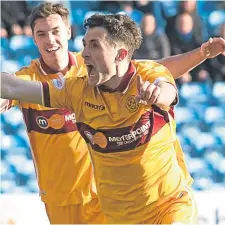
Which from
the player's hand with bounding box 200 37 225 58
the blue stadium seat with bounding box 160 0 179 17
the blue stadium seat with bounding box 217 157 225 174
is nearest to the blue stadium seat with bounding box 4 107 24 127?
the blue stadium seat with bounding box 160 0 179 17

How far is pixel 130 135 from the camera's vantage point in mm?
3959

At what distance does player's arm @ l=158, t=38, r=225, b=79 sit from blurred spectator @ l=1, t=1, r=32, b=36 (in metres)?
3.90

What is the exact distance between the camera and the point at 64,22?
488cm

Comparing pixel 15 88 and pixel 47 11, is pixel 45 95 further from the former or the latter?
pixel 47 11

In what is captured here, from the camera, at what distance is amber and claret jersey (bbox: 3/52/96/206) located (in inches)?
188

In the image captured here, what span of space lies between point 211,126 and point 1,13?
258 cm

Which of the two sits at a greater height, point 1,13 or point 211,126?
point 1,13

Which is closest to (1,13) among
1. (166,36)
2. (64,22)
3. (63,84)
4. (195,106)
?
(166,36)

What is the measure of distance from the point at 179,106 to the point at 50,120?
3.37m

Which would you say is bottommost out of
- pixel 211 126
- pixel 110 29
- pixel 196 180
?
pixel 196 180

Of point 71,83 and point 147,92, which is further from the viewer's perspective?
point 71,83

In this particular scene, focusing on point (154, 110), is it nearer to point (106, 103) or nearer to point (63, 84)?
point (106, 103)

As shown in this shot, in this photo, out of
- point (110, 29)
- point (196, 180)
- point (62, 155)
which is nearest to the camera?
point (110, 29)

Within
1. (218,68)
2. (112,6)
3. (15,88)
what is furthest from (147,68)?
(112,6)
